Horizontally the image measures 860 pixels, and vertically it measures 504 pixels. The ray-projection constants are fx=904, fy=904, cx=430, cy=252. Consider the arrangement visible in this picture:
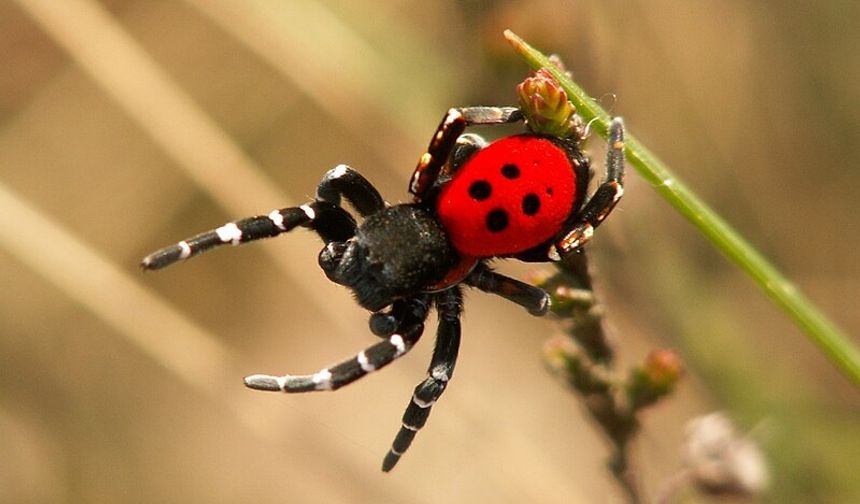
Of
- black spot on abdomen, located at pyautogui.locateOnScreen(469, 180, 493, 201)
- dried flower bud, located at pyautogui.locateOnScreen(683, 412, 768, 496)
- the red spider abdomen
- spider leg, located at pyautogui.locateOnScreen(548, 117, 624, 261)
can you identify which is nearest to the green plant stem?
spider leg, located at pyautogui.locateOnScreen(548, 117, 624, 261)

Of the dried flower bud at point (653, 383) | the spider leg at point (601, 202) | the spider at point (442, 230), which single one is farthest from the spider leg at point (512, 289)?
the dried flower bud at point (653, 383)

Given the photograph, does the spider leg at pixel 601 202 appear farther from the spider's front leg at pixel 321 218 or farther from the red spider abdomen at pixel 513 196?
the spider's front leg at pixel 321 218

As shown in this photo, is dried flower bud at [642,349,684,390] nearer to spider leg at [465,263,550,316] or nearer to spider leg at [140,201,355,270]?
spider leg at [465,263,550,316]

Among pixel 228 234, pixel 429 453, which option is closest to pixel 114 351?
pixel 429 453

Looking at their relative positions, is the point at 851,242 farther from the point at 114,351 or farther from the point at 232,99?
the point at 114,351

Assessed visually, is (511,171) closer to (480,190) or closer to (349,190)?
(480,190)

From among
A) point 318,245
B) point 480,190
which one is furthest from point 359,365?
point 318,245
